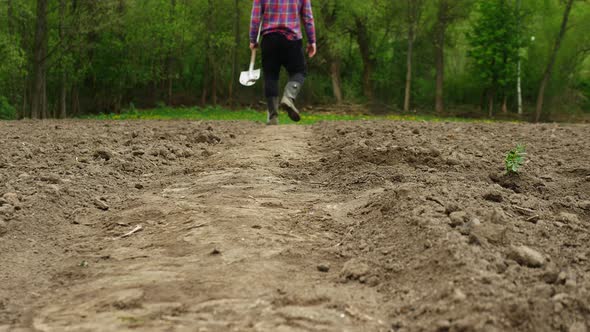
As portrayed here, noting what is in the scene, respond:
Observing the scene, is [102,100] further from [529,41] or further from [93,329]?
[93,329]

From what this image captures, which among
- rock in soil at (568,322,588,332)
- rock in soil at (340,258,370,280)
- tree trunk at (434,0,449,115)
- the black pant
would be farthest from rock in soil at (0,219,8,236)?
tree trunk at (434,0,449,115)

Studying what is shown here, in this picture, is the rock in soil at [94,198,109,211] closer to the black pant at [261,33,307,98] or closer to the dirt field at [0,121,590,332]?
the dirt field at [0,121,590,332]

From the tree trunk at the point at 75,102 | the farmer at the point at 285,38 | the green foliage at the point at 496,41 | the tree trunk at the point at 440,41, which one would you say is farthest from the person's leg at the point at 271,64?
the green foliage at the point at 496,41

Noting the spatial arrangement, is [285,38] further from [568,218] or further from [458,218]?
[458,218]

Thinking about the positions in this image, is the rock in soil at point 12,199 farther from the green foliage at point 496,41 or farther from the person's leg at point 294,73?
the green foliage at point 496,41

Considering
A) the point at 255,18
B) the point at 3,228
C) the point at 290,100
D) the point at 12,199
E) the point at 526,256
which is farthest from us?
the point at 255,18

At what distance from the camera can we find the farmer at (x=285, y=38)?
10.1 meters

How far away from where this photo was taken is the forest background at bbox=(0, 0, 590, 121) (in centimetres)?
3462

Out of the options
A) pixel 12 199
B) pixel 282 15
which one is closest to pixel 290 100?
pixel 282 15

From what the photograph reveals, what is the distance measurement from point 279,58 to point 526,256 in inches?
312

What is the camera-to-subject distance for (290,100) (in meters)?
10.0

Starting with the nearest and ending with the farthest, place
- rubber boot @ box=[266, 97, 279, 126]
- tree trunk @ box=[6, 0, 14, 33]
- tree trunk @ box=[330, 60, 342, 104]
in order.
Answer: rubber boot @ box=[266, 97, 279, 126] → tree trunk @ box=[6, 0, 14, 33] → tree trunk @ box=[330, 60, 342, 104]

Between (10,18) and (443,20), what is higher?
(443,20)

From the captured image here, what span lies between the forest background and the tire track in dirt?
90.8 feet
